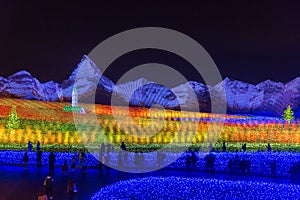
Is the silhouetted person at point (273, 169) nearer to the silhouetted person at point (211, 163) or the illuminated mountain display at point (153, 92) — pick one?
the silhouetted person at point (211, 163)

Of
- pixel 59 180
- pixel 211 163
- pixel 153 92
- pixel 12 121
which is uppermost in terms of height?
pixel 153 92

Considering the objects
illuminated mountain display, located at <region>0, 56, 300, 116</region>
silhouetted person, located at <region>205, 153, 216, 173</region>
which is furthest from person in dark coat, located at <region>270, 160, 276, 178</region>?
illuminated mountain display, located at <region>0, 56, 300, 116</region>

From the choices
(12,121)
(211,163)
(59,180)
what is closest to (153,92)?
(12,121)

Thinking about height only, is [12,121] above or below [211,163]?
above

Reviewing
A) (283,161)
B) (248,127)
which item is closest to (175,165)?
(283,161)

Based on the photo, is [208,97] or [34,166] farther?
[208,97]

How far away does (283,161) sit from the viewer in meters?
24.2

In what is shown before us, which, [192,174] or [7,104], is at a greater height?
[7,104]

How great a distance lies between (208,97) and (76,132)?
33231 mm

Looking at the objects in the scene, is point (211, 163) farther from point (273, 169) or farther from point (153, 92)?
point (153, 92)

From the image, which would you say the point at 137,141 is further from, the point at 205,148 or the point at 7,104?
the point at 7,104

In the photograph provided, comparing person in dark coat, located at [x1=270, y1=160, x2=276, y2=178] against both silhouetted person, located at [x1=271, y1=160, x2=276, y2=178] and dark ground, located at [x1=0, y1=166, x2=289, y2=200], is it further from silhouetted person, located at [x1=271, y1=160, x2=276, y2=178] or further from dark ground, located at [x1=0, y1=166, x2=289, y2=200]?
dark ground, located at [x1=0, y1=166, x2=289, y2=200]

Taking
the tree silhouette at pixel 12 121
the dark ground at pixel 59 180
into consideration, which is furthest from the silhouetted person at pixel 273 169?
the tree silhouette at pixel 12 121

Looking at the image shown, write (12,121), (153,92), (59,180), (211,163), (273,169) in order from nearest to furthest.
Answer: (59,180), (273,169), (211,163), (12,121), (153,92)
